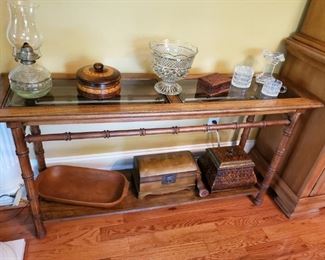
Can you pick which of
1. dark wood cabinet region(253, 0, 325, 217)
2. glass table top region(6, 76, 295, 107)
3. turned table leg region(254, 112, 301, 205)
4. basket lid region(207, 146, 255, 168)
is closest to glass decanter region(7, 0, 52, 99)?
glass table top region(6, 76, 295, 107)

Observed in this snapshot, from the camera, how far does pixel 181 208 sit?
61.8 inches

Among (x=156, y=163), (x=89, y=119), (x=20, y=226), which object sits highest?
(x=89, y=119)

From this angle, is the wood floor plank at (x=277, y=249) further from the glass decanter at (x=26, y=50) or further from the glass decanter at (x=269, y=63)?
the glass decanter at (x=26, y=50)

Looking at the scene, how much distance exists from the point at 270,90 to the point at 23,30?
1.12 meters

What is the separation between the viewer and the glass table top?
104 centimetres

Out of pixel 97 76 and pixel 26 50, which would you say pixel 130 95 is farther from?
pixel 26 50

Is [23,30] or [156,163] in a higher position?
[23,30]

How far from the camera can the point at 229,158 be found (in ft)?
5.03

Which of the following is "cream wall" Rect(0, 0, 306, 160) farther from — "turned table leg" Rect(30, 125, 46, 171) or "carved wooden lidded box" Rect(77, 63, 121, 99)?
"carved wooden lidded box" Rect(77, 63, 121, 99)

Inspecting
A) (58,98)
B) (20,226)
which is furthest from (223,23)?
(20,226)

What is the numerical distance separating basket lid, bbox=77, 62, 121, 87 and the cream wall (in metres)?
0.22

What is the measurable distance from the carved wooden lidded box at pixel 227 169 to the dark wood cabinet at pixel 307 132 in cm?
22

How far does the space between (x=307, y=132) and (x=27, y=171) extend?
139 centimetres

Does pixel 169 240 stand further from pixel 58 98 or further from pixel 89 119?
pixel 58 98
